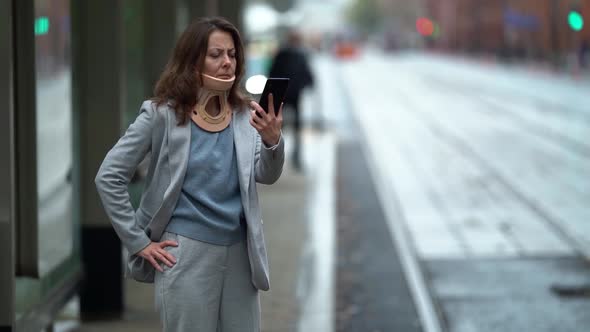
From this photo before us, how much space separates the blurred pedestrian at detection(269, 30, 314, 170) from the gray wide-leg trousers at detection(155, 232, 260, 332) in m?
12.2

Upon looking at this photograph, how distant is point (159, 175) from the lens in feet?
12.9

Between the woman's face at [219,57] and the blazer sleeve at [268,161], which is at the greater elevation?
the woman's face at [219,57]

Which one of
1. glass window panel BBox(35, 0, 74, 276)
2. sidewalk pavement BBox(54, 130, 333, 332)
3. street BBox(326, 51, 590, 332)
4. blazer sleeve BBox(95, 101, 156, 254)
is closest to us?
blazer sleeve BBox(95, 101, 156, 254)

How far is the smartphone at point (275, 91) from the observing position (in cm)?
377

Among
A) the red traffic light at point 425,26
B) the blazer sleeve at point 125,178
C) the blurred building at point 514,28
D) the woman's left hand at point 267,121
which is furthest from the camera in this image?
the red traffic light at point 425,26

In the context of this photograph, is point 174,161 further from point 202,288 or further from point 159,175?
point 202,288

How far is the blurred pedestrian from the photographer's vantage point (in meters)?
16.1

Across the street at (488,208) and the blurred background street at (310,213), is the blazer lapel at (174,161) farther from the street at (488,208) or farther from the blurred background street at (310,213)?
the street at (488,208)

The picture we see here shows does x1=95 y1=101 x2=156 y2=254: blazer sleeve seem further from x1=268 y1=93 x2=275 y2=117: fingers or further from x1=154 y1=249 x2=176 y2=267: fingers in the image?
x1=268 y1=93 x2=275 y2=117: fingers

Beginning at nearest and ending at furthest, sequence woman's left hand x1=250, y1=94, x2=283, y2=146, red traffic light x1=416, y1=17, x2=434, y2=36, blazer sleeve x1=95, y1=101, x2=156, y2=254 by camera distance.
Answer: woman's left hand x1=250, y1=94, x2=283, y2=146 < blazer sleeve x1=95, y1=101, x2=156, y2=254 < red traffic light x1=416, y1=17, x2=434, y2=36

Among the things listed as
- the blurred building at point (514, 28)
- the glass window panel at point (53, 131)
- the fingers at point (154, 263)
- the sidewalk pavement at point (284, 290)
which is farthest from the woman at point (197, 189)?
the blurred building at point (514, 28)

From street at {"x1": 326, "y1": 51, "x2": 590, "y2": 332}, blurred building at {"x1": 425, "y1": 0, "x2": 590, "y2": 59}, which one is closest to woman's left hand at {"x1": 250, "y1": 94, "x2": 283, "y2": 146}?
street at {"x1": 326, "y1": 51, "x2": 590, "y2": 332}

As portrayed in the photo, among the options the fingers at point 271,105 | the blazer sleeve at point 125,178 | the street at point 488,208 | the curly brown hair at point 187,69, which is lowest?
the street at point 488,208

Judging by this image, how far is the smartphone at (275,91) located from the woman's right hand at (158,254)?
55 centimetres
